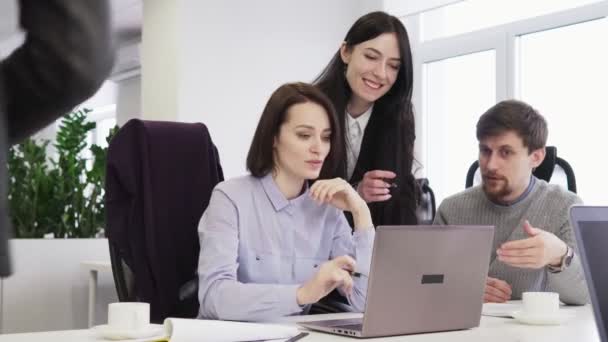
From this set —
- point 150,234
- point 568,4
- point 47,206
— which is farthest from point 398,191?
point 568,4

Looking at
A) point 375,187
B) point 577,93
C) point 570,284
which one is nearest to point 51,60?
point 375,187

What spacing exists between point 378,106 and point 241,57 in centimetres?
270

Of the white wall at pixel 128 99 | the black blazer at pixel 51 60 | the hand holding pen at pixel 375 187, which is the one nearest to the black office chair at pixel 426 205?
the hand holding pen at pixel 375 187

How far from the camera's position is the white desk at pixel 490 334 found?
132 centimetres

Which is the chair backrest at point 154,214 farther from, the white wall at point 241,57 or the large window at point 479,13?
the large window at point 479,13

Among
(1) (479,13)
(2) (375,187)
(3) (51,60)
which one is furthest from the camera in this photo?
(1) (479,13)

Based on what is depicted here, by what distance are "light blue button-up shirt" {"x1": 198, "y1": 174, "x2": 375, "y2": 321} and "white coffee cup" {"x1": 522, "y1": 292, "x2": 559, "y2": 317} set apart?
1.37 ft

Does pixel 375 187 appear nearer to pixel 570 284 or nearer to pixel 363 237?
pixel 363 237

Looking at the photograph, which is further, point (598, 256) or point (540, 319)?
point (540, 319)

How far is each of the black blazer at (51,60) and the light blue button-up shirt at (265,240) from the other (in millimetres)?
1108

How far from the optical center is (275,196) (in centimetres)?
192

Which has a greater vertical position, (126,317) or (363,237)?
(363,237)

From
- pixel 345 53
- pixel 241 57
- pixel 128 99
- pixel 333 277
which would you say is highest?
pixel 128 99

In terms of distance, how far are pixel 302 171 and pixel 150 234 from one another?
0.42 meters
